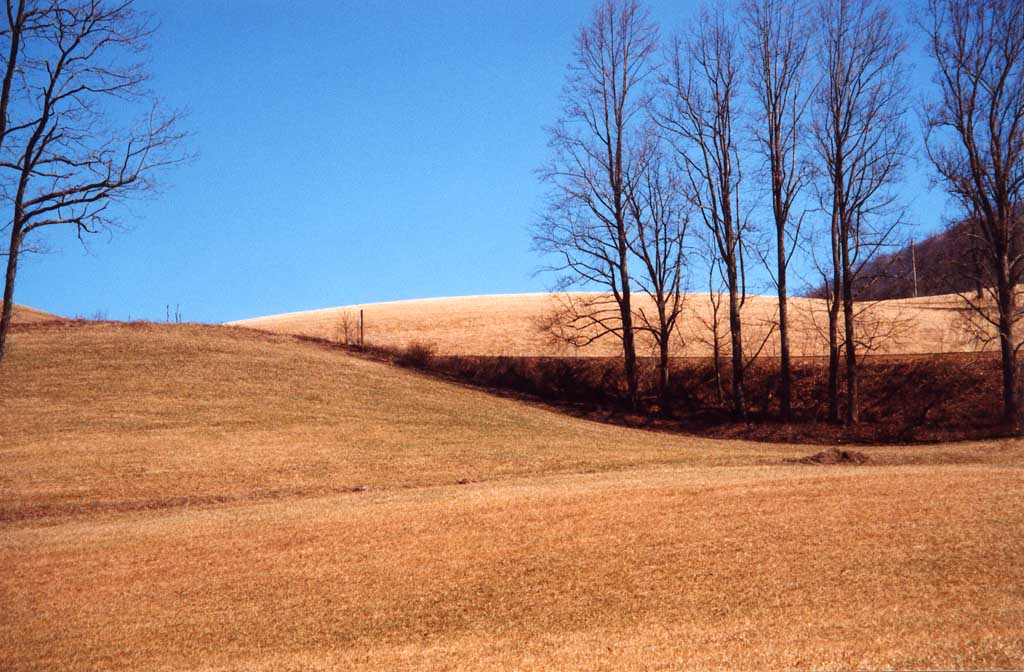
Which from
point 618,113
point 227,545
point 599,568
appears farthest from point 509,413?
point 599,568

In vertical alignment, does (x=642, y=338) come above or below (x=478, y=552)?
above

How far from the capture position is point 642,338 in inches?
1769

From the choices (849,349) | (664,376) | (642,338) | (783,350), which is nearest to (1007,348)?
(849,349)

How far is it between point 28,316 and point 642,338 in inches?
1400

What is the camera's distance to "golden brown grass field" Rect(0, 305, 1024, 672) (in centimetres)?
829

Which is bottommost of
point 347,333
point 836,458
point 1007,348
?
point 836,458

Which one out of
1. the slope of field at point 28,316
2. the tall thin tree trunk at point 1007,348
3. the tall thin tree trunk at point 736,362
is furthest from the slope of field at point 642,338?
the slope of field at point 28,316

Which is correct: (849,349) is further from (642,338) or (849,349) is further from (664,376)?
(642,338)

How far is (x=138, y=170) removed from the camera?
18500 millimetres

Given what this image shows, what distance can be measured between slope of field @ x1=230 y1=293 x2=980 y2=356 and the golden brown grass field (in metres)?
15.6

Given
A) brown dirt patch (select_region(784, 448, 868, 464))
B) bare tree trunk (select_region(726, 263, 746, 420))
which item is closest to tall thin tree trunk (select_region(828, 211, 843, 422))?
bare tree trunk (select_region(726, 263, 746, 420))

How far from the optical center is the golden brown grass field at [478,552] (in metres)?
8.29

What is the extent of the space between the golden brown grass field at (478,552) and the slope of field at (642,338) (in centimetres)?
1557

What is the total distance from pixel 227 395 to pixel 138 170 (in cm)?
1163
